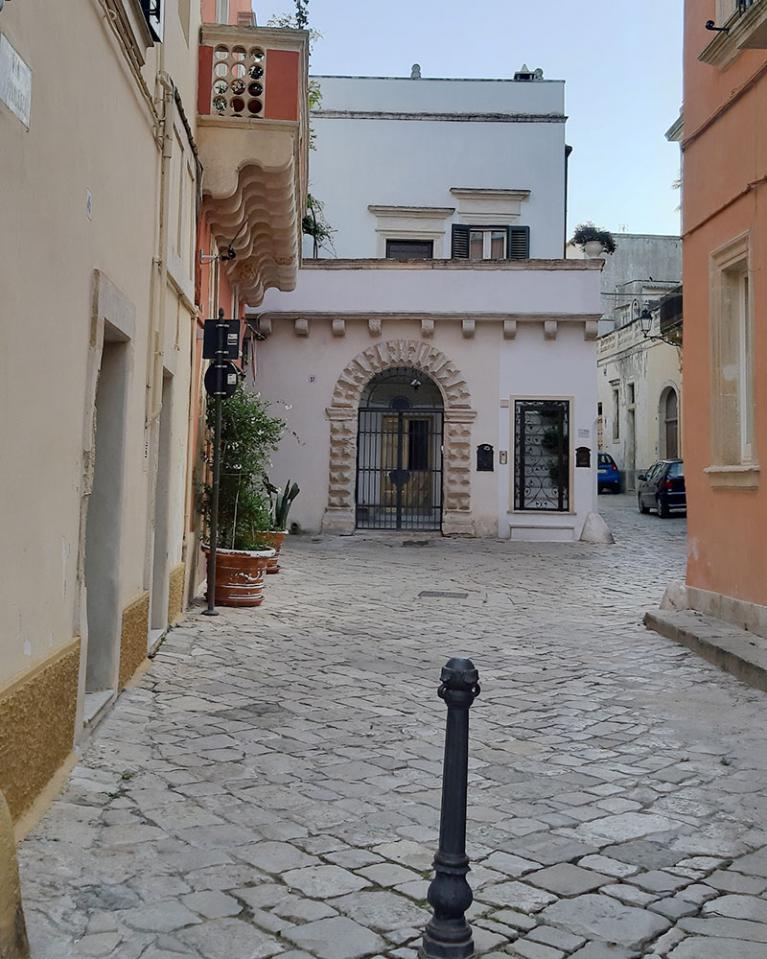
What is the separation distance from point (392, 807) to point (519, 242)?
792 inches

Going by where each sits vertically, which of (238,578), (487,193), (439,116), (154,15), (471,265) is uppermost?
(439,116)

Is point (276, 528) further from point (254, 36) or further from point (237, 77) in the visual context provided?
point (254, 36)

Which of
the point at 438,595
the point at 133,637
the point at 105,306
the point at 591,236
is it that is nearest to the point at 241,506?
the point at 438,595

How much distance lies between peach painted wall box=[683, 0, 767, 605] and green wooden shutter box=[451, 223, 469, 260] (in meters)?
12.9

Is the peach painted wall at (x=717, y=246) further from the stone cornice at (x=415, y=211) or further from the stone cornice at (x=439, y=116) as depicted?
the stone cornice at (x=439, y=116)

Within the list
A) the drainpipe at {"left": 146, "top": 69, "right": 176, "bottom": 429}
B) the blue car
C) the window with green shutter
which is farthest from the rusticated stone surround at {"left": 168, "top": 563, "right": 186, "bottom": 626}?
the blue car

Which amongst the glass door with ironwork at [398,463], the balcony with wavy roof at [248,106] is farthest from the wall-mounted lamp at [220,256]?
the glass door with ironwork at [398,463]

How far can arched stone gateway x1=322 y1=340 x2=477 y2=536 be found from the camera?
19281 mm

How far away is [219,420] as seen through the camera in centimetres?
971

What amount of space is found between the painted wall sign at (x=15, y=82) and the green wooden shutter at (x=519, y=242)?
19867mm

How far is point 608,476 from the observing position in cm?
3791

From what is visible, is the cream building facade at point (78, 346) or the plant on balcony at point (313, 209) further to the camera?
the plant on balcony at point (313, 209)

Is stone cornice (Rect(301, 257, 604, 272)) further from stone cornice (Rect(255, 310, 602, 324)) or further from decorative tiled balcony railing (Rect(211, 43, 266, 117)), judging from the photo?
decorative tiled balcony railing (Rect(211, 43, 266, 117))

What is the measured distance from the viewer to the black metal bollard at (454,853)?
289 centimetres
